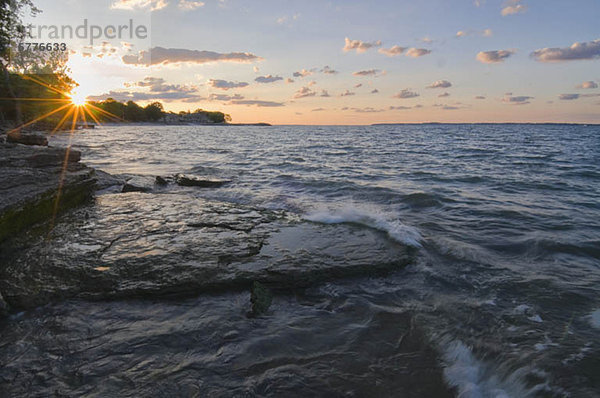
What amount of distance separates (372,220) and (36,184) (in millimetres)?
7197

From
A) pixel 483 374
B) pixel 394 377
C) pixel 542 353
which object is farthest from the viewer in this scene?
pixel 542 353

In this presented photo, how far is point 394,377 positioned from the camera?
9.57 ft

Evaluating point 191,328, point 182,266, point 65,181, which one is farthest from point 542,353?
point 65,181

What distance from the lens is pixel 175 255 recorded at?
468 cm

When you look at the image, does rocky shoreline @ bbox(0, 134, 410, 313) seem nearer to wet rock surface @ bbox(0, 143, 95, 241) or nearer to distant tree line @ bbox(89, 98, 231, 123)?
wet rock surface @ bbox(0, 143, 95, 241)

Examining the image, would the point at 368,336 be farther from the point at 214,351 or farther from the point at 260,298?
the point at 214,351

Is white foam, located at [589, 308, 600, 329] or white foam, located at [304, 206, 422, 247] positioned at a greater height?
white foam, located at [304, 206, 422, 247]

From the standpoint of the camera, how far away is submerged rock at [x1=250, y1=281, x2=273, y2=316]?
3.75 meters

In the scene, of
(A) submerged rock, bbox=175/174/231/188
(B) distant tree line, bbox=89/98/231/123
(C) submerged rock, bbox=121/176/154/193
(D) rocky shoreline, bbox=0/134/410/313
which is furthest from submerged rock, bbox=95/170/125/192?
(B) distant tree line, bbox=89/98/231/123

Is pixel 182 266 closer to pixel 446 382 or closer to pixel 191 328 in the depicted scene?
pixel 191 328

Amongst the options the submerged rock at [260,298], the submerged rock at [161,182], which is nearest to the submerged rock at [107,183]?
the submerged rock at [161,182]

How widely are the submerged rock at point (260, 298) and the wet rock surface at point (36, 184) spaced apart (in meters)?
4.06

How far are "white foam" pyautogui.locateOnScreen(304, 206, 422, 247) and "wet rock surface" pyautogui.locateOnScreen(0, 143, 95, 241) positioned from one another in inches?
212

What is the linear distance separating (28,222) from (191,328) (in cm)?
425
